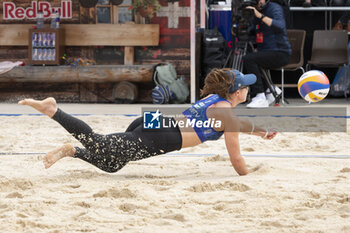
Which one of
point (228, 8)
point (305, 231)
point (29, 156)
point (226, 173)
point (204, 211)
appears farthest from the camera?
point (228, 8)

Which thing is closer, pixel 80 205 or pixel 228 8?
pixel 80 205

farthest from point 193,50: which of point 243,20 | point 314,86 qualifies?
point 314,86

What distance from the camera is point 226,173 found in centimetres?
365

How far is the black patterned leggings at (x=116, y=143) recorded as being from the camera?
3.44 meters

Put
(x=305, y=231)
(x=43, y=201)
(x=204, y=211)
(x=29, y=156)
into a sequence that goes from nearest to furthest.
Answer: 1. (x=305, y=231)
2. (x=204, y=211)
3. (x=43, y=201)
4. (x=29, y=156)

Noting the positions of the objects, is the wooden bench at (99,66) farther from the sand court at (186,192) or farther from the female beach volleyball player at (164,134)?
the female beach volleyball player at (164,134)

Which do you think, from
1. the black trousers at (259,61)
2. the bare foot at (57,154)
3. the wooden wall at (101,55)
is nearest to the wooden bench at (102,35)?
the wooden wall at (101,55)

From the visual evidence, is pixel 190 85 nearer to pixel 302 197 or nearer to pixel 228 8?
pixel 228 8

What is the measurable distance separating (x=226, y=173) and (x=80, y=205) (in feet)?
3.92

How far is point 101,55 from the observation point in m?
9.19

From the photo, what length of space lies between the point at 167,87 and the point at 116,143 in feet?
16.9

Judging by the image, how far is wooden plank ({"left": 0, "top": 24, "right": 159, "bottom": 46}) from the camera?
29.1ft

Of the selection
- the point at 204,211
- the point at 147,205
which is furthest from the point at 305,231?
the point at 147,205

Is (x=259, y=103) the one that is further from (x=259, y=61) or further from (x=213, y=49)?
(x=213, y=49)
